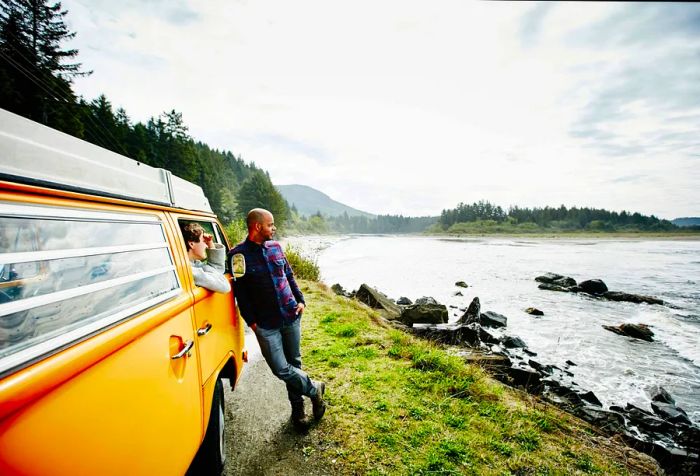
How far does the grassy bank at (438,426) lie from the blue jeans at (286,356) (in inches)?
27.4

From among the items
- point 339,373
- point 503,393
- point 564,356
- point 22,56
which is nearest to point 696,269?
point 564,356

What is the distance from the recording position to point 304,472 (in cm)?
304

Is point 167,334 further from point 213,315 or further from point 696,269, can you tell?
point 696,269

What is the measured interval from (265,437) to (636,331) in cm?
1473

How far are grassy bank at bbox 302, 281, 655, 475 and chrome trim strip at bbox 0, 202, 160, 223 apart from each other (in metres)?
3.18

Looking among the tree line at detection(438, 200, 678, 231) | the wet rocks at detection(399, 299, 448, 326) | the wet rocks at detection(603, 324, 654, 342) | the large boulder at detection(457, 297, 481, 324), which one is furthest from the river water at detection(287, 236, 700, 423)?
the tree line at detection(438, 200, 678, 231)

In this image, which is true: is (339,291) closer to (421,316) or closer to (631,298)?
(421,316)

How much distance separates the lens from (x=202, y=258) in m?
3.04

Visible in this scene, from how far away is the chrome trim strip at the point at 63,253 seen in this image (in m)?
1.21

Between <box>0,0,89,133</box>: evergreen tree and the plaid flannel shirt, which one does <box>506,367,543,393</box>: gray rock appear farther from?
<box>0,0,89,133</box>: evergreen tree

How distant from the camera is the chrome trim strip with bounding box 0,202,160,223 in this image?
48.6 inches

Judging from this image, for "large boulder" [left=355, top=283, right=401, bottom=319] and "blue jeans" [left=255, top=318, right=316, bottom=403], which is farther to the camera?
"large boulder" [left=355, top=283, right=401, bottom=319]

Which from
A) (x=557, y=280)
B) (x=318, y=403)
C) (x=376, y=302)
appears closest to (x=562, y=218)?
(x=557, y=280)

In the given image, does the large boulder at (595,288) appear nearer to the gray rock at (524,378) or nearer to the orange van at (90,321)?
the gray rock at (524,378)
